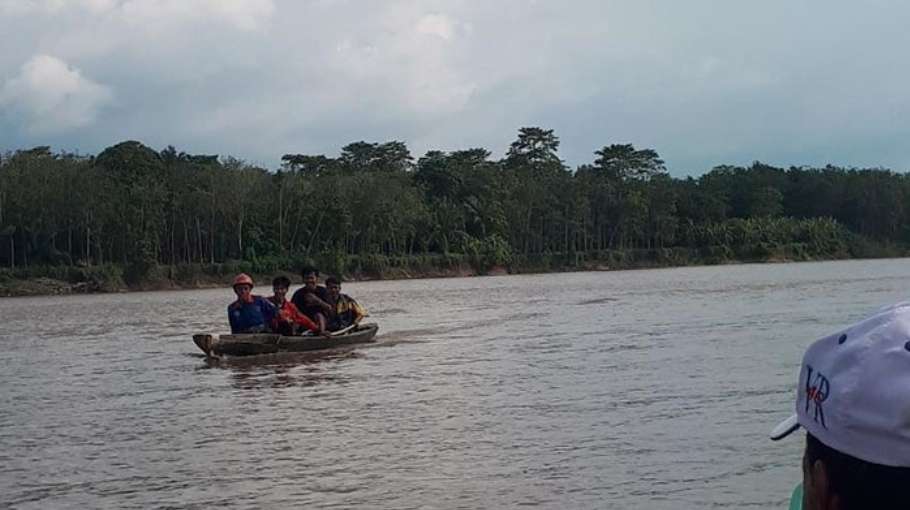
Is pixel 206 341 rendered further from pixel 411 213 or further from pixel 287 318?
pixel 411 213

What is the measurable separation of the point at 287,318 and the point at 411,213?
53.0 metres

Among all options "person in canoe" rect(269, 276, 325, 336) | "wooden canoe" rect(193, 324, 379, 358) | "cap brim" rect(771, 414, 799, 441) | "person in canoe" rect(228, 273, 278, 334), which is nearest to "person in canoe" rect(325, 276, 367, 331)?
"wooden canoe" rect(193, 324, 379, 358)

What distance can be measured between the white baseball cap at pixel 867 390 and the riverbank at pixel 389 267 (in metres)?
63.6

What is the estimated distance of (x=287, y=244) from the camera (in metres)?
70.8

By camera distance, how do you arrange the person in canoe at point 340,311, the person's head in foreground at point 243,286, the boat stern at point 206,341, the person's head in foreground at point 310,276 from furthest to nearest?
the person in canoe at point 340,311 → the boat stern at point 206,341 → the person's head in foreground at point 310,276 → the person's head in foreground at point 243,286

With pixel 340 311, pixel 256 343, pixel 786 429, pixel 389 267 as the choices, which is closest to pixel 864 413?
pixel 786 429

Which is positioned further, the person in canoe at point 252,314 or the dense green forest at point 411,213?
the dense green forest at point 411,213

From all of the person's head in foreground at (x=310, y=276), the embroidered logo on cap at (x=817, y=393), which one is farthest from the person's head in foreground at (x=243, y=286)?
the embroidered logo on cap at (x=817, y=393)

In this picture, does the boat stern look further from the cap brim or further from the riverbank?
the riverbank

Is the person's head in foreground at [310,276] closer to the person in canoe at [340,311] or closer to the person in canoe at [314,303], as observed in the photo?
the person in canoe at [314,303]

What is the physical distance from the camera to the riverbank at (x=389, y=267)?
62.6 m

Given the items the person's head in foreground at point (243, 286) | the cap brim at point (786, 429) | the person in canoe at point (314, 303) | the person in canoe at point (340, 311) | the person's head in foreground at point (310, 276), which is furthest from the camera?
the person in canoe at point (340, 311)

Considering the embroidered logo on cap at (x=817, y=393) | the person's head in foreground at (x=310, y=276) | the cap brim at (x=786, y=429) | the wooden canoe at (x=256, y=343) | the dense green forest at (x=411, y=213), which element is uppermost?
the dense green forest at (x=411, y=213)

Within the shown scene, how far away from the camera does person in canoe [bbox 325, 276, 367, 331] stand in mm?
20078
